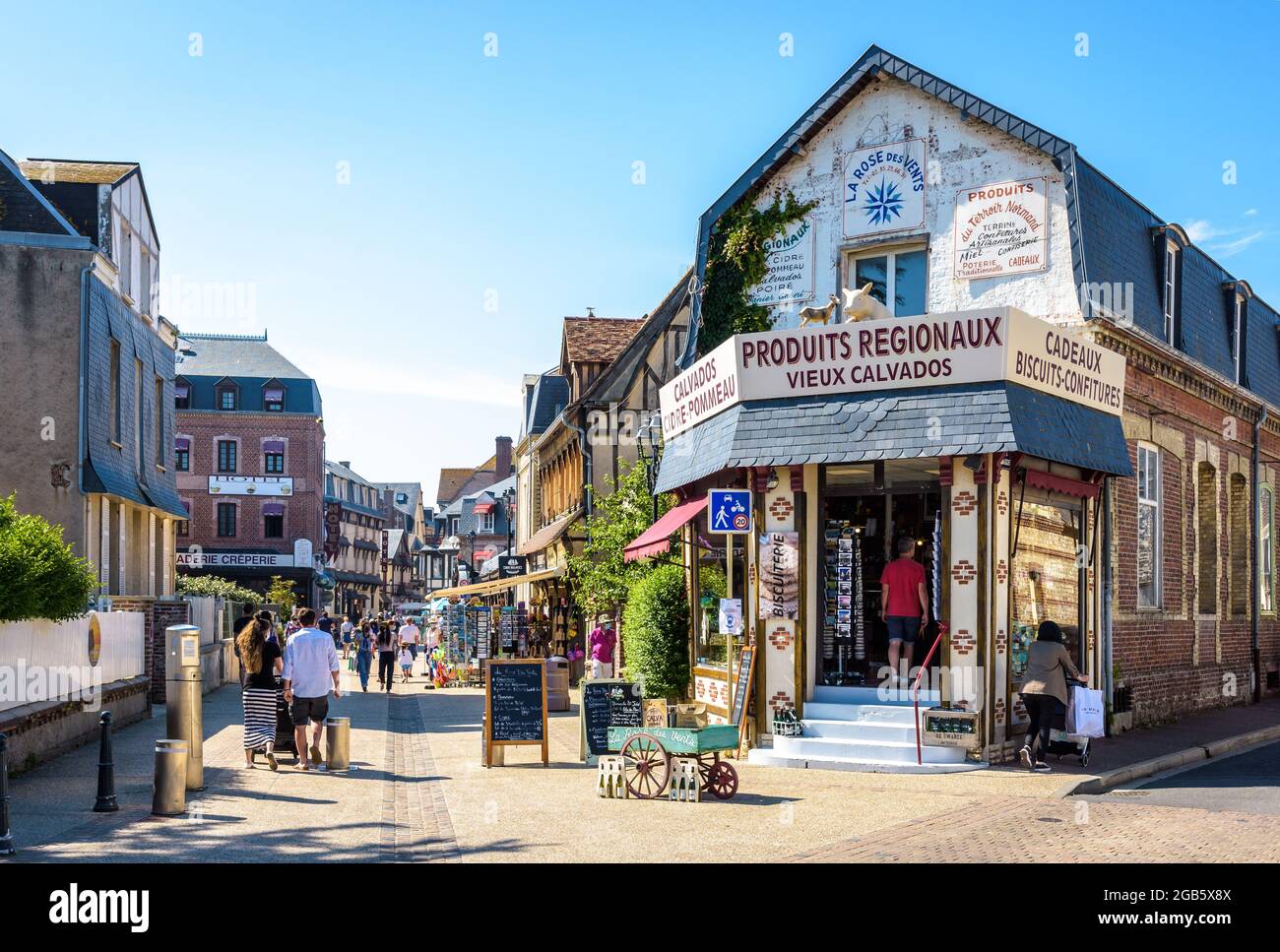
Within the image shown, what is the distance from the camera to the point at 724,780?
11820mm

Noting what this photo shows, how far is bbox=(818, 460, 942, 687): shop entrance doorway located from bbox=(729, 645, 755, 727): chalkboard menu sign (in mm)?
826

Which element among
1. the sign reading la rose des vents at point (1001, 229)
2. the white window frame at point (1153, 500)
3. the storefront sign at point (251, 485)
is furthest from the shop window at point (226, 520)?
the sign reading la rose des vents at point (1001, 229)

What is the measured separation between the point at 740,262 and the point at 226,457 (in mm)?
46979

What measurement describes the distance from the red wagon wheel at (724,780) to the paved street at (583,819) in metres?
0.12

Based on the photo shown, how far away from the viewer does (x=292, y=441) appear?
60875mm

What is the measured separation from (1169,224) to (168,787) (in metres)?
15.7

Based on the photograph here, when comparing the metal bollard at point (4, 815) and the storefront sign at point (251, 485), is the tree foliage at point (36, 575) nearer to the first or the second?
the metal bollard at point (4, 815)

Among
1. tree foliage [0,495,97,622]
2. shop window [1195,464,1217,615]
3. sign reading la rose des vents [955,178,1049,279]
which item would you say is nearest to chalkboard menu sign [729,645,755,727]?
sign reading la rose des vents [955,178,1049,279]

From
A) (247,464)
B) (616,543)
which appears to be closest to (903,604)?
(616,543)

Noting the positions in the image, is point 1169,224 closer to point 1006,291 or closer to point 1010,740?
point 1006,291

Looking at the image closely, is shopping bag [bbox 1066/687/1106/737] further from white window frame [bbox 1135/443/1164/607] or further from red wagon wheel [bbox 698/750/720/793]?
white window frame [bbox 1135/443/1164/607]

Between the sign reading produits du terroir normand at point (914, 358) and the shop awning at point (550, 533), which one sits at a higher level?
the sign reading produits du terroir normand at point (914, 358)

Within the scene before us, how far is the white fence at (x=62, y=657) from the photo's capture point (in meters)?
13.1

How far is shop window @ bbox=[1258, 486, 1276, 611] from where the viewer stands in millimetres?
24453
